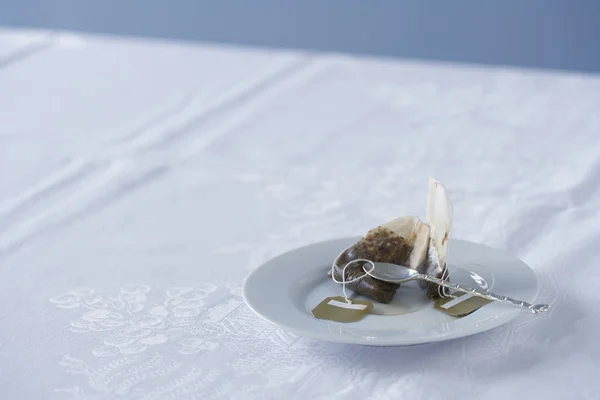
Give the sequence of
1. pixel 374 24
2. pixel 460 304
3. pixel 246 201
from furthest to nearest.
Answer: pixel 374 24 → pixel 246 201 → pixel 460 304

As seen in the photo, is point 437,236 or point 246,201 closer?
point 437,236

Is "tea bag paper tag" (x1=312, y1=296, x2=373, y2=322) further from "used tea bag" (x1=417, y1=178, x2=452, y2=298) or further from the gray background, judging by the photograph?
the gray background

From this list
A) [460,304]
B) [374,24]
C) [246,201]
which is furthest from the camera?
[374,24]

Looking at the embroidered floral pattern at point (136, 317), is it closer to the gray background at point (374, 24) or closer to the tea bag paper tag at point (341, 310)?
the tea bag paper tag at point (341, 310)

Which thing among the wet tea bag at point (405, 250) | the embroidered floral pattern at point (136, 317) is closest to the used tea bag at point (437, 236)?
the wet tea bag at point (405, 250)

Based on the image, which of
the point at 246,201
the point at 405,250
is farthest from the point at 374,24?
the point at 405,250

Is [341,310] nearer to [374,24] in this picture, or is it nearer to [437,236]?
[437,236]

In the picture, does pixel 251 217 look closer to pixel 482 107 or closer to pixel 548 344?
pixel 548 344
